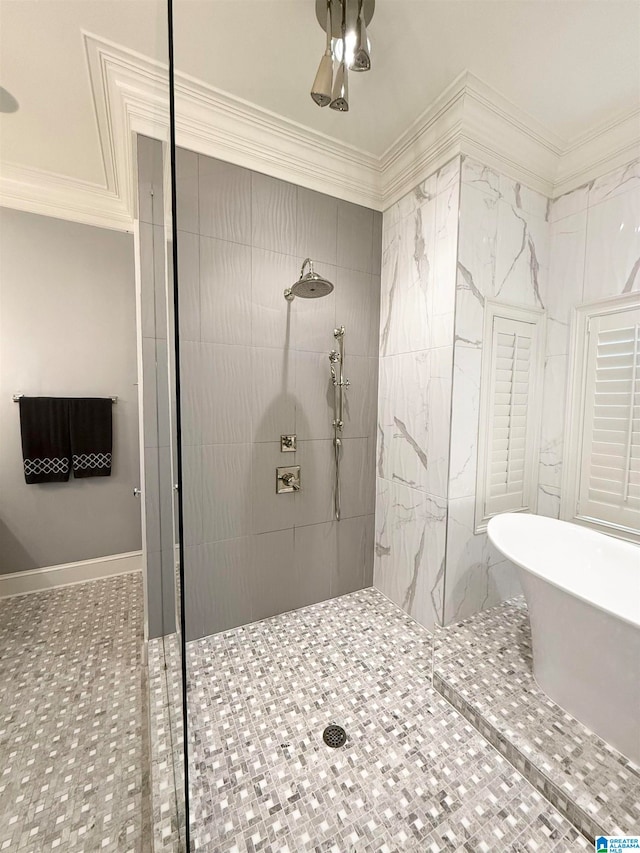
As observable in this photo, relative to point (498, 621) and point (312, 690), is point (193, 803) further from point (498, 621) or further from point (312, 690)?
point (498, 621)

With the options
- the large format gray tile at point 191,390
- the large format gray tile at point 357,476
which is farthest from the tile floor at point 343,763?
the large format gray tile at point 191,390

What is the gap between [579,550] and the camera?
168 cm

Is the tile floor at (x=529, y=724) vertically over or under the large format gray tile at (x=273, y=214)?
under

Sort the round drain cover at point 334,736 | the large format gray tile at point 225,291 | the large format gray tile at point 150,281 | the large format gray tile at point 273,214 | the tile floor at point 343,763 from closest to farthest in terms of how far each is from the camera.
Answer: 1. the tile floor at point 343,763
2. the round drain cover at point 334,736
3. the large format gray tile at point 150,281
4. the large format gray tile at point 225,291
5. the large format gray tile at point 273,214

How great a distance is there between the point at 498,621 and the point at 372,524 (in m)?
0.86

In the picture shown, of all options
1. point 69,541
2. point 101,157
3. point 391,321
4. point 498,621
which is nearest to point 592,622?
point 498,621

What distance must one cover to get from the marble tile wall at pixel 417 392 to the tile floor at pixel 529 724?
0.26 metres

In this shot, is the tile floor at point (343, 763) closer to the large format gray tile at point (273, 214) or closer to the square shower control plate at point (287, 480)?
the square shower control plate at point (287, 480)

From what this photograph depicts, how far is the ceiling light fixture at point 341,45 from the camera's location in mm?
1056

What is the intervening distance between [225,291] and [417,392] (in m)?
1.17

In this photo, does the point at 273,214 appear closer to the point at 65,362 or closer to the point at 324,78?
the point at 324,78

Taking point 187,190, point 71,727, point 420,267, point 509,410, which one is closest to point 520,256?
point 420,267

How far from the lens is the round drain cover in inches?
48.1

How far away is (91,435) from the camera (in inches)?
93.2
